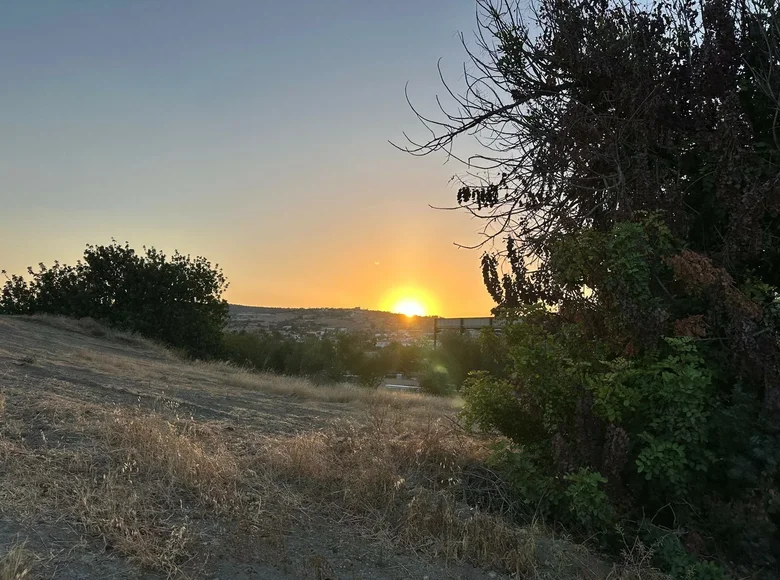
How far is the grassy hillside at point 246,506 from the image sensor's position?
3.55 metres

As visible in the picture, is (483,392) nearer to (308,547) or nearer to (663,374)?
(663,374)

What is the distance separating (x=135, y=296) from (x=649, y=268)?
3099 cm

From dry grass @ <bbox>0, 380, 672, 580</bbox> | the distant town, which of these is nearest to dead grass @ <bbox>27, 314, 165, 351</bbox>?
dry grass @ <bbox>0, 380, 672, 580</bbox>

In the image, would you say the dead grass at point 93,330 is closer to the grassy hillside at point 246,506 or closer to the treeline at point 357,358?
the treeline at point 357,358

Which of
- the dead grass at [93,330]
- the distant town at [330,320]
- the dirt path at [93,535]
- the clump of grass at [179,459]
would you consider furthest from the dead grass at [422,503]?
the distant town at [330,320]

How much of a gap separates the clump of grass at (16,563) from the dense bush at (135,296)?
27906mm

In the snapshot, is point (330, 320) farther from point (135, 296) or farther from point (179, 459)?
point (179, 459)

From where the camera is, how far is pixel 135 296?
3173 cm

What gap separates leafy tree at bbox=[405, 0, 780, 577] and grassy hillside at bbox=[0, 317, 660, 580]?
0.69 m

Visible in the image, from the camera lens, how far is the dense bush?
30812 mm

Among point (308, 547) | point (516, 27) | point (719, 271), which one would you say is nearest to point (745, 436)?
point (719, 271)

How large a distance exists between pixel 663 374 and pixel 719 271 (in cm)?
100

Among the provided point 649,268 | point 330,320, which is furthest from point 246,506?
point 330,320

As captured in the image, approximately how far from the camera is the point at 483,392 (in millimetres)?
5926
